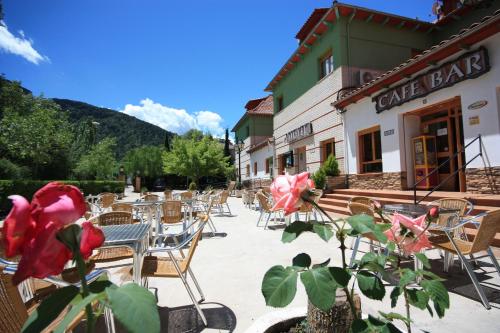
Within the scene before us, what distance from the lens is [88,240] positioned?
0.67m

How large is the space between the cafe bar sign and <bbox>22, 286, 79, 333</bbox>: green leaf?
26.8 ft

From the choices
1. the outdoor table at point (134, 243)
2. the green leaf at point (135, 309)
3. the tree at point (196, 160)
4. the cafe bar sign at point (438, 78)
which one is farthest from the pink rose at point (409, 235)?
the tree at point (196, 160)

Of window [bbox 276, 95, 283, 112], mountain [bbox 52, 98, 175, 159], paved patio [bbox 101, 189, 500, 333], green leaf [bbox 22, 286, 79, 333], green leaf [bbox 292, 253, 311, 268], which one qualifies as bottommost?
paved patio [bbox 101, 189, 500, 333]

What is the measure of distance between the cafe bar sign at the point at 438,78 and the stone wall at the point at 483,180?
212cm

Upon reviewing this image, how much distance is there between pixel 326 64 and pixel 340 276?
13.4m

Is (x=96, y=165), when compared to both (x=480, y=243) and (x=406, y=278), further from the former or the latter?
(x=406, y=278)

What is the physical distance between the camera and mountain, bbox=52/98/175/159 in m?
83.5

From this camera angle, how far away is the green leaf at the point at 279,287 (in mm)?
859

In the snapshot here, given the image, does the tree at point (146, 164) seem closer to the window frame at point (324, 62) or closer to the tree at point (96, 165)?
the tree at point (96, 165)

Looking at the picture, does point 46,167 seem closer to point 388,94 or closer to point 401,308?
point 388,94

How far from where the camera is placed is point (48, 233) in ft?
1.87

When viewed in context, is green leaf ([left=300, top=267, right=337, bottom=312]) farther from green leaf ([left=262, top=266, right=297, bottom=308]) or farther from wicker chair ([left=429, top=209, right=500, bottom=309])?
wicker chair ([left=429, top=209, right=500, bottom=309])

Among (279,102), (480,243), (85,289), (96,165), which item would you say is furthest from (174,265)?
(96,165)

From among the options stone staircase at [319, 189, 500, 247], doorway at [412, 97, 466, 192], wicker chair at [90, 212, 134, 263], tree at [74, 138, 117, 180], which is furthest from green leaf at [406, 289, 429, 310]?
tree at [74, 138, 117, 180]
